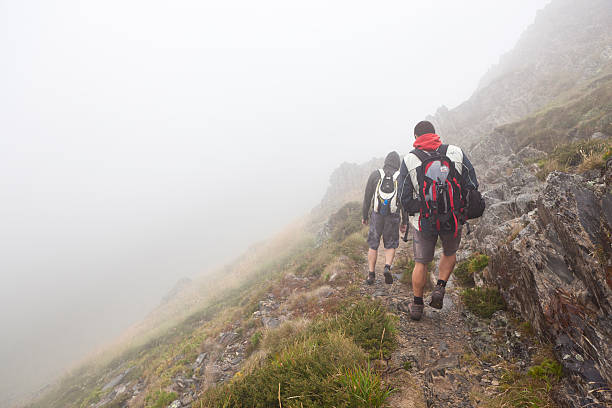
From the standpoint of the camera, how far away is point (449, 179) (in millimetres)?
3598

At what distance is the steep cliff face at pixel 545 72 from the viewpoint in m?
21.0

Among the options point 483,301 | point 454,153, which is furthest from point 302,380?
point 454,153

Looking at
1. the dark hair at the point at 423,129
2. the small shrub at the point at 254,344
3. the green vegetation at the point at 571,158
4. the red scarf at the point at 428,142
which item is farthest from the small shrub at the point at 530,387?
the small shrub at the point at 254,344

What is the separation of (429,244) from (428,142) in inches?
63.1

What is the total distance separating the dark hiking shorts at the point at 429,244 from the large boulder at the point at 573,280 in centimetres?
93

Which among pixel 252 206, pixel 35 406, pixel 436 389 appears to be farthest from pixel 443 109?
pixel 252 206

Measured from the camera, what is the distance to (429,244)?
3932mm

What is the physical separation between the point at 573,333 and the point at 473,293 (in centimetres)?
186

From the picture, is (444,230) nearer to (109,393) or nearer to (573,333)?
(573,333)

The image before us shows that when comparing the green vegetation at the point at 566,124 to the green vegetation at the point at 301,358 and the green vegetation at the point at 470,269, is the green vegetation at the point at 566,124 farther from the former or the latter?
the green vegetation at the point at 301,358

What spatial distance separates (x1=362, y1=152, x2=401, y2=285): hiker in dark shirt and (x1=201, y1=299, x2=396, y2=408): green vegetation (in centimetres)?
221

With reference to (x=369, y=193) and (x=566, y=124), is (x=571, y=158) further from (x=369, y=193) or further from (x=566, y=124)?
(x=566, y=124)

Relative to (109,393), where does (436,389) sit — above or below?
above

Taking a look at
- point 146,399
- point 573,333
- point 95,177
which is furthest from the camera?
point 95,177
